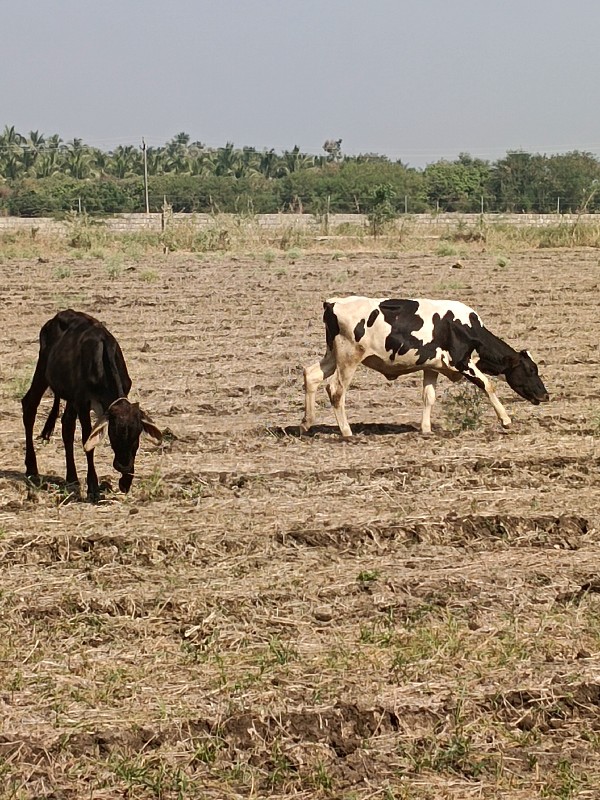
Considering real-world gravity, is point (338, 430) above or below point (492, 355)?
below

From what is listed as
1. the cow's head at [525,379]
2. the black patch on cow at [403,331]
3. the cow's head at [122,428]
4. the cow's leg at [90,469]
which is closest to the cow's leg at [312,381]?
the black patch on cow at [403,331]

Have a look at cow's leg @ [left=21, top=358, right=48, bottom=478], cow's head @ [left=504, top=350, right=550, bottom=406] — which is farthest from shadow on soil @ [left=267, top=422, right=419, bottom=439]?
cow's leg @ [left=21, top=358, right=48, bottom=478]

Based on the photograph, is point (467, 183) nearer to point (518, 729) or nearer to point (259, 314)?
point (259, 314)

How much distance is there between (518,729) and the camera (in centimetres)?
588

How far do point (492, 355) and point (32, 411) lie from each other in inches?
190

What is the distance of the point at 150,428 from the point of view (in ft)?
31.8

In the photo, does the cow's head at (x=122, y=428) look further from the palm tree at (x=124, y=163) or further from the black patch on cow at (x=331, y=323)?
the palm tree at (x=124, y=163)

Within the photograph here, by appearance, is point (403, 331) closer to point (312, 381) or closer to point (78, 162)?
point (312, 381)

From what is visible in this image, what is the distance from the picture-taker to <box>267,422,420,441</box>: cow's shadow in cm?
1243

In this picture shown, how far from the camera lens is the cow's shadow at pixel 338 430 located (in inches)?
489

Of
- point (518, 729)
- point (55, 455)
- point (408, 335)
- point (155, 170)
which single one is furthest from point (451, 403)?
point (155, 170)

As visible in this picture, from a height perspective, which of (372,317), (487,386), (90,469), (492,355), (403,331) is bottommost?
(90,469)

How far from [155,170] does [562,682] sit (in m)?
92.3

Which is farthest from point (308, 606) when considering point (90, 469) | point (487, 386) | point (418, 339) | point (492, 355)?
point (492, 355)
